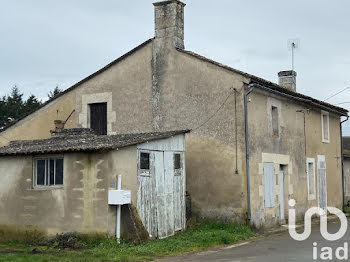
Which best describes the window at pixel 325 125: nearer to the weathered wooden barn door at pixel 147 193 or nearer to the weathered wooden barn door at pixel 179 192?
the weathered wooden barn door at pixel 179 192

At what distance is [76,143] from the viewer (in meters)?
15.1

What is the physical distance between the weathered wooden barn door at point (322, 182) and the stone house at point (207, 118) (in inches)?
50.4

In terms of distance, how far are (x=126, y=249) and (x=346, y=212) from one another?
16.6m

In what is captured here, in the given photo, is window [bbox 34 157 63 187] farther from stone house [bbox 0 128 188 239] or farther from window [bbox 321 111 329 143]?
window [bbox 321 111 329 143]

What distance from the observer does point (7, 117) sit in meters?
43.3

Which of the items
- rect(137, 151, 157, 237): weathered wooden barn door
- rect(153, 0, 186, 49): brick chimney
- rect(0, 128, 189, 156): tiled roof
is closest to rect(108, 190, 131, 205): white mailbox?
rect(137, 151, 157, 237): weathered wooden barn door

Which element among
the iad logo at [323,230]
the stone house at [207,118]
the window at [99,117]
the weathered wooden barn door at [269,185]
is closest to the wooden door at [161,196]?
the stone house at [207,118]

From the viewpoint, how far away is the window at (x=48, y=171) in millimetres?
14570

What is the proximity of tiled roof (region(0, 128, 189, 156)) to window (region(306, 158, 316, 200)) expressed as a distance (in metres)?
9.10

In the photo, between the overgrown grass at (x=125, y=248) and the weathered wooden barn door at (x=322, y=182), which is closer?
the overgrown grass at (x=125, y=248)

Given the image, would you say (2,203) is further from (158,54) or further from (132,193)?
(158,54)

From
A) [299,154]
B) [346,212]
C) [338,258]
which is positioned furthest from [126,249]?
[346,212]

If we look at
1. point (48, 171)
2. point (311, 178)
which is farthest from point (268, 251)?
point (311, 178)

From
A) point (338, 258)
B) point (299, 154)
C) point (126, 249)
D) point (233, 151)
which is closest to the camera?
point (338, 258)
